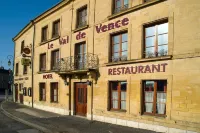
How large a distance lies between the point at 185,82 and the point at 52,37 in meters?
13.5

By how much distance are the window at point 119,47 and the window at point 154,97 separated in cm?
223

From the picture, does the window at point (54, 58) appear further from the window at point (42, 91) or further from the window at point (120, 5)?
the window at point (120, 5)

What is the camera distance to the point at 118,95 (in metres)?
13.8

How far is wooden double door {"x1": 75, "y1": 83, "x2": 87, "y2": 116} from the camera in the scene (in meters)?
16.6

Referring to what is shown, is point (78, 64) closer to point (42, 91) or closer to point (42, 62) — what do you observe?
point (42, 62)

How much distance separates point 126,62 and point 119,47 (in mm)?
1339

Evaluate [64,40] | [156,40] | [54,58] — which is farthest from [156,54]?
[54,58]

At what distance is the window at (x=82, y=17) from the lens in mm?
17038

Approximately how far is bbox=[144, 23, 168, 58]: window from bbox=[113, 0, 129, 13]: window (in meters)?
2.14

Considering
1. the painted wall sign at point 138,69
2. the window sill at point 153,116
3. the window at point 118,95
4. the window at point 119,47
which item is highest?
the window at point 119,47

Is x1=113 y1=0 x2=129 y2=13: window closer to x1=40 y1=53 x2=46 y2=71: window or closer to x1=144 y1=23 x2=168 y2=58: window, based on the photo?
x1=144 y1=23 x2=168 y2=58: window

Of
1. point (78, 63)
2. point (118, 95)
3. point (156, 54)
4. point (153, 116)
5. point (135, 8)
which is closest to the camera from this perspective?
point (153, 116)

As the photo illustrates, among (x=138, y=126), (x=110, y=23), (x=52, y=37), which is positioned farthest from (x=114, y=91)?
(x=52, y=37)

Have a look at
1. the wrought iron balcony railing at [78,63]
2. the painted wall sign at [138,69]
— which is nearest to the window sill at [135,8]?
the wrought iron balcony railing at [78,63]
